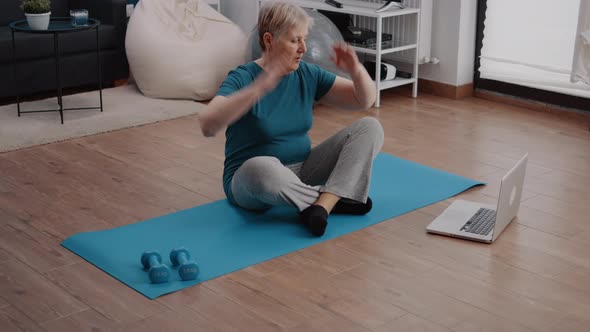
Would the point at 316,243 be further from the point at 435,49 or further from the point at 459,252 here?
the point at 435,49

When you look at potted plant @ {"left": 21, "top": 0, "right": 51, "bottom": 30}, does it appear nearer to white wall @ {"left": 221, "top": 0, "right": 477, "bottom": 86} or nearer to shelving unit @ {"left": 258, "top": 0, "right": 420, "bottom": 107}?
shelving unit @ {"left": 258, "top": 0, "right": 420, "bottom": 107}

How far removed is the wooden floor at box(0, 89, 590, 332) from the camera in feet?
8.11

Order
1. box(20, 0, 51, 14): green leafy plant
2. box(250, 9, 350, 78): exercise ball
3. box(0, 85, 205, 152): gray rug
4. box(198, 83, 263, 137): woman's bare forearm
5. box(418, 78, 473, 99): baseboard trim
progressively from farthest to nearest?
box(418, 78, 473, 99): baseboard trim, box(250, 9, 350, 78): exercise ball, box(20, 0, 51, 14): green leafy plant, box(0, 85, 205, 152): gray rug, box(198, 83, 263, 137): woman's bare forearm

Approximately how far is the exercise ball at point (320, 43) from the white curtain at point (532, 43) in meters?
0.92

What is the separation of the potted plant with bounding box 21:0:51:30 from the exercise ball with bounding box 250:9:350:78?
3.57 feet

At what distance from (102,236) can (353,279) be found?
92 cm

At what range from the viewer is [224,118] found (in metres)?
2.80

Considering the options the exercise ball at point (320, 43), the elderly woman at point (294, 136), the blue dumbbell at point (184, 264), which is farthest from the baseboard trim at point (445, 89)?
the blue dumbbell at point (184, 264)

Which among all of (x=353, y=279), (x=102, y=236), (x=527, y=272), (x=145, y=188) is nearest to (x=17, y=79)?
(x=145, y=188)

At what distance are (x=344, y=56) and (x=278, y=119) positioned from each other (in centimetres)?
35

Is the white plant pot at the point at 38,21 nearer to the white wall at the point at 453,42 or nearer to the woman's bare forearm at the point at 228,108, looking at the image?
the woman's bare forearm at the point at 228,108

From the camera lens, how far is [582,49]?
4297mm

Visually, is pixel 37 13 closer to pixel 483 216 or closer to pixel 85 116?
pixel 85 116

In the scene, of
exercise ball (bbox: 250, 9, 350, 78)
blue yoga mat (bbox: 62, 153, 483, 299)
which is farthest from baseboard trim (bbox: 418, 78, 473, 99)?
blue yoga mat (bbox: 62, 153, 483, 299)
